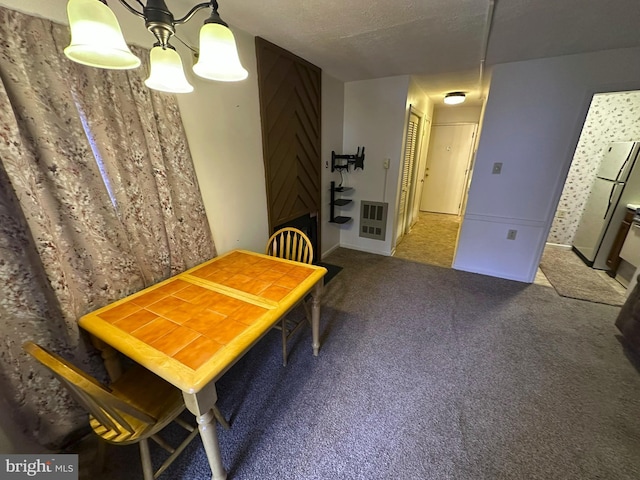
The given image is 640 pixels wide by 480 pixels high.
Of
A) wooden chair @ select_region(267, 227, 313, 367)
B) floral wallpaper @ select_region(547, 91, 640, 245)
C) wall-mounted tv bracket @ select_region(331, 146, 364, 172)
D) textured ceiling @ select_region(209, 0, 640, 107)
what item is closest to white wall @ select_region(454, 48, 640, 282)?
textured ceiling @ select_region(209, 0, 640, 107)

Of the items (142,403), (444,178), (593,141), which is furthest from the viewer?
(444,178)

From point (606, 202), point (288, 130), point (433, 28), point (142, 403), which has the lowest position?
point (142, 403)

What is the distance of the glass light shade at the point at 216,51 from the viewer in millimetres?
867

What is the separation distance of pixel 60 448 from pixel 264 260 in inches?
55.7

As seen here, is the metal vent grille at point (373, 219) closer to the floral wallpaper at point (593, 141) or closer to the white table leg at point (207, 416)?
the floral wallpaper at point (593, 141)

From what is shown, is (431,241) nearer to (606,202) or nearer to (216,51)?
(606,202)

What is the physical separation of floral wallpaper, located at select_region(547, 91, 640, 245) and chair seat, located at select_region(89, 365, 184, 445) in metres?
4.83

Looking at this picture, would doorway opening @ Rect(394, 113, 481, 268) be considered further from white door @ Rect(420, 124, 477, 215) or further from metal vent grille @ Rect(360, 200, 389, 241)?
metal vent grille @ Rect(360, 200, 389, 241)

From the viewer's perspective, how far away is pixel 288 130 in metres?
2.53

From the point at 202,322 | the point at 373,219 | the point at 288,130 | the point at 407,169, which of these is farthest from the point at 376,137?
the point at 202,322

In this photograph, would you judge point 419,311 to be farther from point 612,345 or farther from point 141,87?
point 141,87

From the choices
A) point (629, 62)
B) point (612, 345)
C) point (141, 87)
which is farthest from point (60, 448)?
point (629, 62)

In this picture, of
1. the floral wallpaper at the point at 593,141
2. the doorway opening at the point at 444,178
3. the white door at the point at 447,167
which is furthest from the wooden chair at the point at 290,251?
the white door at the point at 447,167

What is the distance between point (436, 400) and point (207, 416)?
1349 mm
